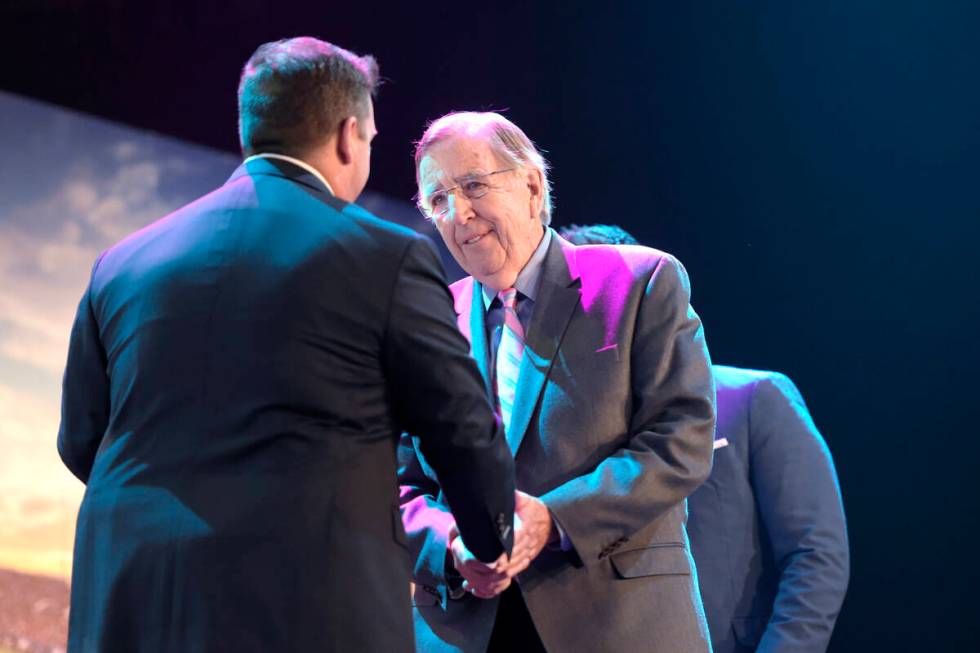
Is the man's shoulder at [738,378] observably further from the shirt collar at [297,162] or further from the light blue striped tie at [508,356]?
the shirt collar at [297,162]

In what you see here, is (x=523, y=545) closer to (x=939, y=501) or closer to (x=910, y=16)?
(x=939, y=501)

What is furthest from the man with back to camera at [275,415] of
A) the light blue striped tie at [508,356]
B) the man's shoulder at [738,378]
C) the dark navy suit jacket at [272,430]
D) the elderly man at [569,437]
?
the man's shoulder at [738,378]

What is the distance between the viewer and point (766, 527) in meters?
3.31

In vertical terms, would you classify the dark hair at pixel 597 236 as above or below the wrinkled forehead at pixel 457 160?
below

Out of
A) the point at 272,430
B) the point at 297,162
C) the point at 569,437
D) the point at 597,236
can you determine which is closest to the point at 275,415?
the point at 272,430

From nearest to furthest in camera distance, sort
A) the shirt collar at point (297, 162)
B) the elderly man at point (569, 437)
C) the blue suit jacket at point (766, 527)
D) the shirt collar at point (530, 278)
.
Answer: the shirt collar at point (297, 162) → the elderly man at point (569, 437) → the shirt collar at point (530, 278) → the blue suit jacket at point (766, 527)

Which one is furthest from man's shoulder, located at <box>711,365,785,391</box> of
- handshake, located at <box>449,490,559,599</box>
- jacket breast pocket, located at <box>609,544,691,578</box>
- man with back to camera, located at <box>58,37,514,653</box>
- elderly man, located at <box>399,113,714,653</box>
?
man with back to camera, located at <box>58,37,514,653</box>

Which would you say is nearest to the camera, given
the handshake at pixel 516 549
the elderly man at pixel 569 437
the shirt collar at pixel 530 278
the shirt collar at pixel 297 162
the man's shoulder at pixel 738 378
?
the shirt collar at pixel 297 162

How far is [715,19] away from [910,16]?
726mm

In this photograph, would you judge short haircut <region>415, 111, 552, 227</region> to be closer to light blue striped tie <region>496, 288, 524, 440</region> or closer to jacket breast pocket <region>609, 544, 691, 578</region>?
light blue striped tie <region>496, 288, 524, 440</region>

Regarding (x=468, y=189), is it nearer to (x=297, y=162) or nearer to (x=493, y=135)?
(x=493, y=135)

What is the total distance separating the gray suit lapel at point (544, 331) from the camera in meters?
2.20

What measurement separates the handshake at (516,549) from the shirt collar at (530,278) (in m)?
0.50

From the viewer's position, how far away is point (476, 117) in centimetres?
249
